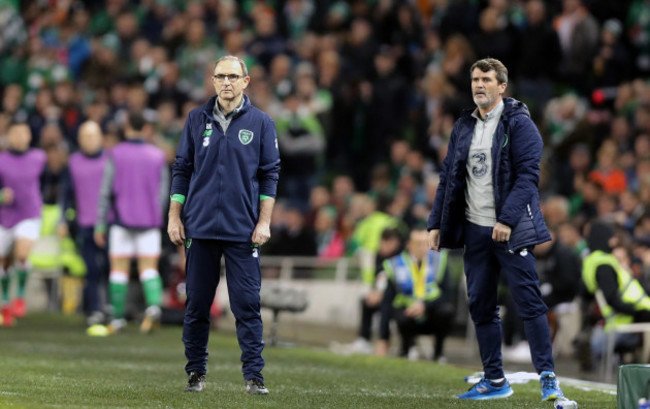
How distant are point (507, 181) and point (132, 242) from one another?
6.80 metres

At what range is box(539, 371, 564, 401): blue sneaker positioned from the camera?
8289 mm

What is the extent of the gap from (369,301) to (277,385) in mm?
5720

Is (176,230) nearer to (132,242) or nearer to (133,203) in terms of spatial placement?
(133,203)

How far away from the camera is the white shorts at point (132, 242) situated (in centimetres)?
1425

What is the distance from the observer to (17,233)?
50.8 ft

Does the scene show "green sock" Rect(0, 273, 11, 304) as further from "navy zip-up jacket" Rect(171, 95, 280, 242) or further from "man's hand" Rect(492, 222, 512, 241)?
"man's hand" Rect(492, 222, 512, 241)

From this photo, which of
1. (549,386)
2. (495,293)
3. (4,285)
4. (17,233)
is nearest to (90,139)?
(17,233)

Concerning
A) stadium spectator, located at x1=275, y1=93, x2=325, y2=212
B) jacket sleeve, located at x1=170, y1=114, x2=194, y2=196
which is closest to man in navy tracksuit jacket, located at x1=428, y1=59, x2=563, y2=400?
jacket sleeve, located at x1=170, y1=114, x2=194, y2=196

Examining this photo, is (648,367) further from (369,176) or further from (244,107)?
(369,176)

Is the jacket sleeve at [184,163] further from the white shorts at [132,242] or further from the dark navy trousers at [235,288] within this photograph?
the white shorts at [132,242]

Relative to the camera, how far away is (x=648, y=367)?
7.09 meters

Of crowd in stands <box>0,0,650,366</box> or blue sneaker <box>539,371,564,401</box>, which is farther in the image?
crowd in stands <box>0,0,650,366</box>

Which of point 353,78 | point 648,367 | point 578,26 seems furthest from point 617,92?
point 648,367

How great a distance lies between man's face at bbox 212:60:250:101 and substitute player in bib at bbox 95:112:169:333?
588 centimetres
